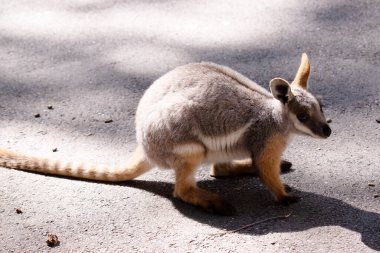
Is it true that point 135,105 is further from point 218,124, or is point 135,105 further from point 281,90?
point 281,90

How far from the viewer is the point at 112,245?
11.6ft

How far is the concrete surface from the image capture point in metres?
3.60

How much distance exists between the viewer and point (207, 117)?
3715 mm

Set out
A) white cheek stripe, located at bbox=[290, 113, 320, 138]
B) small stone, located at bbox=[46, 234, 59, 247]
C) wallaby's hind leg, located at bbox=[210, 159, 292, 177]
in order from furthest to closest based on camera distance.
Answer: wallaby's hind leg, located at bbox=[210, 159, 292, 177] < white cheek stripe, located at bbox=[290, 113, 320, 138] < small stone, located at bbox=[46, 234, 59, 247]

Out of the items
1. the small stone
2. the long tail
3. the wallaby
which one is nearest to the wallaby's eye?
the wallaby

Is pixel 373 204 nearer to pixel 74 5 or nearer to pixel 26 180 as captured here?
pixel 26 180

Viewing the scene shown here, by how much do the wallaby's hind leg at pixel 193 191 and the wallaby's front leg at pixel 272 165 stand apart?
0.83 ft

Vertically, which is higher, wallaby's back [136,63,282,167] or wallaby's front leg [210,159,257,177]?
wallaby's back [136,63,282,167]

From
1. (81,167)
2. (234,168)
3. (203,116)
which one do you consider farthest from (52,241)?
(234,168)

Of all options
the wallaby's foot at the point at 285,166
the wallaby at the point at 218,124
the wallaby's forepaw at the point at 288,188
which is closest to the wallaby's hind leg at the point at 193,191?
the wallaby at the point at 218,124

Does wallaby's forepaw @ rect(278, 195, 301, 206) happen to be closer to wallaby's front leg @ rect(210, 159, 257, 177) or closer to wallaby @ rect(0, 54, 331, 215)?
wallaby @ rect(0, 54, 331, 215)

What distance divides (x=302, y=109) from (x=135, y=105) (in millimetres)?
1657

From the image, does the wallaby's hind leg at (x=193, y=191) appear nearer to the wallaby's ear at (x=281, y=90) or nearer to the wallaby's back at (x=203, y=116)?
the wallaby's back at (x=203, y=116)

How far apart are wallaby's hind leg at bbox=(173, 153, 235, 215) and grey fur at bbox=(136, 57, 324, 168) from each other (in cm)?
6
